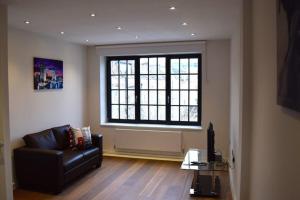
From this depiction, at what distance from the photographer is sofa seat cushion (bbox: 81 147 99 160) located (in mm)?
4625

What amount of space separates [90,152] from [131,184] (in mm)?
939

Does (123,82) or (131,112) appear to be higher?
(123,82)

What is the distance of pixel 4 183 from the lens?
10.3 feet

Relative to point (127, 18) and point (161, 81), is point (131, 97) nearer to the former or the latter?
point (161, 81)

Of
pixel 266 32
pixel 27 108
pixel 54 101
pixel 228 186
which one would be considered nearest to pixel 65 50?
pixel 54 101

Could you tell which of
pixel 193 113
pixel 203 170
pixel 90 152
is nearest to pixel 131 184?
pixel 90 152

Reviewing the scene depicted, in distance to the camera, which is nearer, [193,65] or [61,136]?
[61,136]

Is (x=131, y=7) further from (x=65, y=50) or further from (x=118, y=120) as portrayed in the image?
(x=118, y=120)

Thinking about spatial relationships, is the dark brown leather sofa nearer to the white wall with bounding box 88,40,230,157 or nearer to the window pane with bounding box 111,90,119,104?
the window pane with bounding box 111,90,119,104

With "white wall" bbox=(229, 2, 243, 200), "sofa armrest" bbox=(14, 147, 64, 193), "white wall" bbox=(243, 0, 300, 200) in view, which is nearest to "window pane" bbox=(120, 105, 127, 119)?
"sofa armrest" bbox=(14, 147, 64, 193)

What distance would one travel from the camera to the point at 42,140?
14.5ft

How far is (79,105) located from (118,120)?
3.09ft

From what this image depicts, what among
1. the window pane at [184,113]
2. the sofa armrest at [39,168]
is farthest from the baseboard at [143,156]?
the sofa armrest at [39,168]

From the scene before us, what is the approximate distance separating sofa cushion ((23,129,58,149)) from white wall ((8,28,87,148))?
0.14 m
